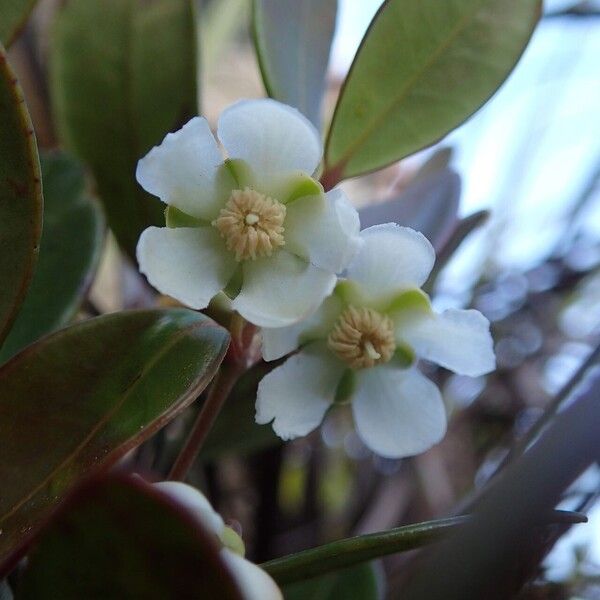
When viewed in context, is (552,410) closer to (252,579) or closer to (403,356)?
(403,356)

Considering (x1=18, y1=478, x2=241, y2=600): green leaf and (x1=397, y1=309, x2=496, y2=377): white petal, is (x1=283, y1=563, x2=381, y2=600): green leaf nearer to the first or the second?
(x1=397, y1=309, x2=496, y2=377): white petal

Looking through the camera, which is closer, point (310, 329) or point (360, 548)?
point (360, 548)

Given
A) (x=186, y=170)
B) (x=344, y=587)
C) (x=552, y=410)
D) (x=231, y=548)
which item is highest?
(x=186, y=170)

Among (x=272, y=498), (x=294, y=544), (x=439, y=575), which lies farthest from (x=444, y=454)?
(x=439, y=575)

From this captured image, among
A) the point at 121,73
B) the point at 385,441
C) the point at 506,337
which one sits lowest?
the point at 506,337

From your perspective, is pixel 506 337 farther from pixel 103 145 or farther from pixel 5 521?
pixel 5 521

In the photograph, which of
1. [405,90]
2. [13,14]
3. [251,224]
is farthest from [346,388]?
[13,14]
